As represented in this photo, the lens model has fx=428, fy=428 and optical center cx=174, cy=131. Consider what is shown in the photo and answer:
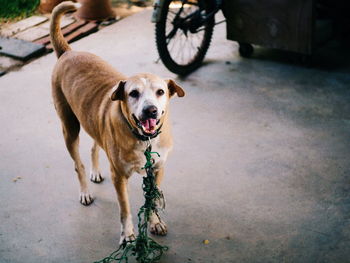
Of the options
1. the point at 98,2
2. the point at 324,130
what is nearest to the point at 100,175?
the point at 324,130

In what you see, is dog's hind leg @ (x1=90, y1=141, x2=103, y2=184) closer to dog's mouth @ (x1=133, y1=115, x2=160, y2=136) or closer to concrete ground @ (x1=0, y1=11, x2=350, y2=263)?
concrete ground @ (x1=0, y1=11, x2=350, y2=263)

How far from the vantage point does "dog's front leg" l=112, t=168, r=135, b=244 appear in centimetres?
270

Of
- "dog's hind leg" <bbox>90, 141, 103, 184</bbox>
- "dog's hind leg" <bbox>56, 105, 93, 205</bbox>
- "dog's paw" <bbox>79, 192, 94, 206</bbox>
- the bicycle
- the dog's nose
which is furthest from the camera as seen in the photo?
the bicycle

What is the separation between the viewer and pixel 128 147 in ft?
8.34

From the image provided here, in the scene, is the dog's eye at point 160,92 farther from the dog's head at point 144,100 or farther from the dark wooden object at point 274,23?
the dark wooden object at point 274,23

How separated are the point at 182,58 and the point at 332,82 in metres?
1.73

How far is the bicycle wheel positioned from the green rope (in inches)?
86.5

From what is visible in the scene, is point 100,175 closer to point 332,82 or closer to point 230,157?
point 230,157

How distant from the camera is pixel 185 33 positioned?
4.74 m

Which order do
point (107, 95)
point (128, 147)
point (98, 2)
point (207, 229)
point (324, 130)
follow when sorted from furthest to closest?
point (98, 2) < point (324, 130) < point (207, 229) < point (107, 95) < point (128, 147)

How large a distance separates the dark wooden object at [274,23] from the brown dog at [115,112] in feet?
7.52

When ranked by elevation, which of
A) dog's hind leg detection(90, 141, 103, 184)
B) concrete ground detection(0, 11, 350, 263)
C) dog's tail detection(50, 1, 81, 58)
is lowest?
concrete ground detection(0, 11, 350, 263)

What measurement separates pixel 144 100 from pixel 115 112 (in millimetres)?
338

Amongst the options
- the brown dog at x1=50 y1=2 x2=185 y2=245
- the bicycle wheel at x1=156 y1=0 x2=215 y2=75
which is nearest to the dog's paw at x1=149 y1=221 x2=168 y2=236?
the brown dog at x1=50 y1=2 x2=185 y2=245
